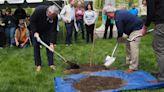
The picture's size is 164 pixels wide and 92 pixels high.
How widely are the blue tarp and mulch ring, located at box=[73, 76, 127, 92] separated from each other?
5.2 inches

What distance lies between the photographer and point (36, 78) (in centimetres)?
824

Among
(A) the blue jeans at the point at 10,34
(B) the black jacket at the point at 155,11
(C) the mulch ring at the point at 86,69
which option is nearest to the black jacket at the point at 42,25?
(C) the mulch ring at the point at 86,69

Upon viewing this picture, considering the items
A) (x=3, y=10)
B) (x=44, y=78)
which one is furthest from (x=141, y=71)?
(x=3, y=10)

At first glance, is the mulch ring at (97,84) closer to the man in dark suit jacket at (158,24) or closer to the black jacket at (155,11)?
the man in dark suit jacket at (158,24)

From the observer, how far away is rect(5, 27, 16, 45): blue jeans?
523 inches

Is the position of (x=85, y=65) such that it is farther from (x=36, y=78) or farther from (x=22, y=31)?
(x=22, y=31)

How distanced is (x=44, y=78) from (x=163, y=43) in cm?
266

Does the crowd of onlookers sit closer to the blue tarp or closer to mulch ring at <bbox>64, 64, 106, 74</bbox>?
mulch ring at <bbox>64, 64, 106, 74</bbox>

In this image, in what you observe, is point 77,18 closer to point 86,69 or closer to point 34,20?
point 86,69

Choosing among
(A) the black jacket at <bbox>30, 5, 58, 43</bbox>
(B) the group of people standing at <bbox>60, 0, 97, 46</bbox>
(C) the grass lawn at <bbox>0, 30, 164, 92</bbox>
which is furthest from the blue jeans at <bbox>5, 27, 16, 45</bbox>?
(A) the black jacket at <bbox>30, 5, 58, 43</bbox>

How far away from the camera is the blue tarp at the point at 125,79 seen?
708cm

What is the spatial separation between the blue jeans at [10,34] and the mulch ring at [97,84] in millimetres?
5986

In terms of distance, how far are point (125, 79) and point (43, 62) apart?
293cm

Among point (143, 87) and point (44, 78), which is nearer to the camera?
point (143, 87)
